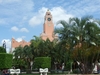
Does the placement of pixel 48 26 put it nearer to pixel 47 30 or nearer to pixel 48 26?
pixel 48 26

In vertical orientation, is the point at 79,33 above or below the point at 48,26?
below

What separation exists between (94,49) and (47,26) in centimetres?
6847

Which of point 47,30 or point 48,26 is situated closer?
point 47,30

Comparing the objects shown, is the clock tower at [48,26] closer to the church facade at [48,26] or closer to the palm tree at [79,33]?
the church facade at [48,26]

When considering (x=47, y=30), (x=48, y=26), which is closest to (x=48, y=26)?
(x=48, y=26)

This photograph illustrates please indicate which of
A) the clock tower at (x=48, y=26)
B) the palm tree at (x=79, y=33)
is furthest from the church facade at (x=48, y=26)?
the palm tree at (x=79, y=33)

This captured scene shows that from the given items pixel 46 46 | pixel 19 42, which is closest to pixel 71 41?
pixel 46 46

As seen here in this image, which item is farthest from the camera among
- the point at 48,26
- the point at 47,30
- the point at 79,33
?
the point at 48,26

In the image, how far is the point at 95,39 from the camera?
33031 millimetres

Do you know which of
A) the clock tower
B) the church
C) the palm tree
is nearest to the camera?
the palm tree

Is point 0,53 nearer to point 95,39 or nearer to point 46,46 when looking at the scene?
point 95,39

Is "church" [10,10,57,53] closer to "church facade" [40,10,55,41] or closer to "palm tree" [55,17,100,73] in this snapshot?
"church facade" [40,10,55,41]

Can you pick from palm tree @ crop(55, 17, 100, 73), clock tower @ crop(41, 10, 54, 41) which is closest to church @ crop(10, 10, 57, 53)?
clock tower @ crop(41, 10, 54, 41)

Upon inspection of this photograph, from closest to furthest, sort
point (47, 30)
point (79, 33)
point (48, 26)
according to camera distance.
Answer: point (79, 33) < point (47, 30) < point (48, 26)
